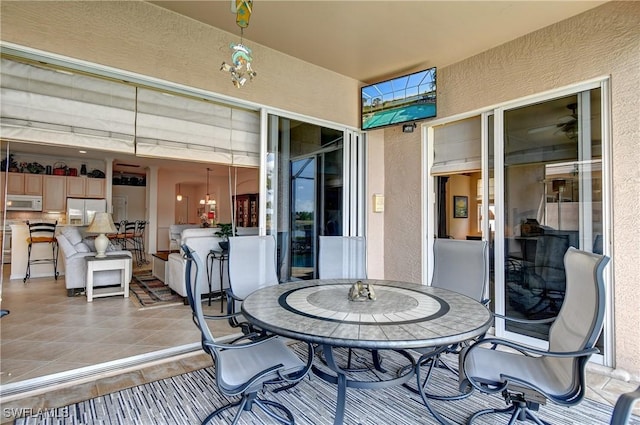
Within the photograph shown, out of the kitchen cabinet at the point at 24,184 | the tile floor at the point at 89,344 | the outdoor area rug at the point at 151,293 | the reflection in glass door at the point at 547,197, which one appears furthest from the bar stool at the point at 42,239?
the reflection in glass door at the point at 547,197

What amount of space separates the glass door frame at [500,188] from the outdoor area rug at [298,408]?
1.02m

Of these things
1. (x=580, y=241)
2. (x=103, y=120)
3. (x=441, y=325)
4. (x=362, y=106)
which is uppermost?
(x=362, y=106)

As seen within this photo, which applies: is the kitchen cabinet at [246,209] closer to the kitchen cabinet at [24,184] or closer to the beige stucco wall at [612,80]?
the beige stucco wall at [612,80]

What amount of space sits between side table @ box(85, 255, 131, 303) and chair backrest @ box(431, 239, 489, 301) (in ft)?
14.8

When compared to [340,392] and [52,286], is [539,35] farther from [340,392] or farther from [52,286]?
[52,286]

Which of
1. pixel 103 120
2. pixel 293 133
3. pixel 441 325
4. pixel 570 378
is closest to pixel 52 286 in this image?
pixel 103 120

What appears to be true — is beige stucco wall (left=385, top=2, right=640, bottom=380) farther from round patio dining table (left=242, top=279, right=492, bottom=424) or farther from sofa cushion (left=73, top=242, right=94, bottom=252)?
sofa cushion (left=73, top=242, right=94, bottom=252)

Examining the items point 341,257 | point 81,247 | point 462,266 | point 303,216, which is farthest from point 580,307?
point 81,247

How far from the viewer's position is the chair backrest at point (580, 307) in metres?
1.42

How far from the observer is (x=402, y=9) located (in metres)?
2.82

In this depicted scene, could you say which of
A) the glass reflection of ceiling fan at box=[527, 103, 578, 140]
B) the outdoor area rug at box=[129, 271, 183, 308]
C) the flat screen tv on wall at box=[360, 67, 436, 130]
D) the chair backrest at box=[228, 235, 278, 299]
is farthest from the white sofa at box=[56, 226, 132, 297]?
the glass reflection of ceiling fan at box=[527, 103, 578, 140]

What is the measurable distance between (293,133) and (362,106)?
108 centimetres

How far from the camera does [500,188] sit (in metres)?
3.45

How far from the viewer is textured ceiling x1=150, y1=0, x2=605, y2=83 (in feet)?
9.10
